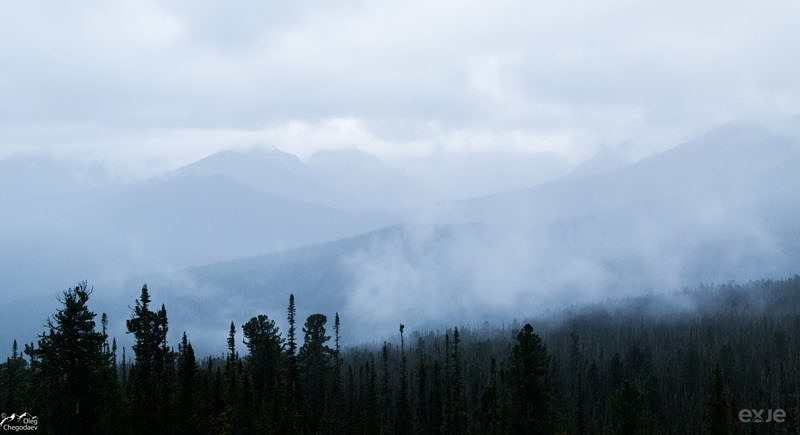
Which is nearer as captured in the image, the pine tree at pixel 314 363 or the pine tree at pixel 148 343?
the pine tree at pixel 148 343

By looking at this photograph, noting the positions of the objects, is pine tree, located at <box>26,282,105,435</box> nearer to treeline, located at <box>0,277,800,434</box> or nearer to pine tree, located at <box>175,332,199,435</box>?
treeline, located at <box>0,277,800,434</box>

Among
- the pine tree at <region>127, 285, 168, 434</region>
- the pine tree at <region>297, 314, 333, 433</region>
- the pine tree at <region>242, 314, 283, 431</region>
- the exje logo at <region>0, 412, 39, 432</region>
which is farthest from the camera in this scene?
the pine tree at <region>297, 314, 333, 433</region>

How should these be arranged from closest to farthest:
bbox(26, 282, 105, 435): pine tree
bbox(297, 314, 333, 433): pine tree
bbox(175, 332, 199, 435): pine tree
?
bbox(26, 282, 105, 435): pine tree → bbox(175, 332, 199, 435): pine tree → bbox(297, 314, 333, 433): pine tree

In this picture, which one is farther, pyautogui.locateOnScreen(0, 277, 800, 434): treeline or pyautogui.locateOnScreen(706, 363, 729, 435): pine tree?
pyautogui.locateOnScreen(706, 363, 729, 435): pine tree

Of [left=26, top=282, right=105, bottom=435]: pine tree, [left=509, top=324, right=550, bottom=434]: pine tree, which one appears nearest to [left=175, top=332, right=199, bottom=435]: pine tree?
[left=26, top=282, right=105, bottom=435]: pine tree

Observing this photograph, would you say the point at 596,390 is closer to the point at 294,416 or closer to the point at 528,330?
the point at 294,416

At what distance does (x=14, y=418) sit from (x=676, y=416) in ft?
434

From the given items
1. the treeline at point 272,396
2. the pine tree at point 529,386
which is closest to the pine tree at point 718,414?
the treeline at point 272,396

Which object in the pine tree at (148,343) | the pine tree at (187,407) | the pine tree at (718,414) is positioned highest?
the pine tree at (148,343)

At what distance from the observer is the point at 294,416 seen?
316 feet

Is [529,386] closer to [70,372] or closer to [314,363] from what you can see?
[70,372]

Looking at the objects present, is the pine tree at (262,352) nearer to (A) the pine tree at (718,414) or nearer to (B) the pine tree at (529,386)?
(B) the pine tree at (529,386)

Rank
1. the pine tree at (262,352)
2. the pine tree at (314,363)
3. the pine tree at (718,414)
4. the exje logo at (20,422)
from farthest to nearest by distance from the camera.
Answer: the pine tree at (314,363), the pine tree at (262,352), the pine tree at (718,414), the exje logo at (20,422)

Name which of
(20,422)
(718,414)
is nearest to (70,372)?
(20,422)
